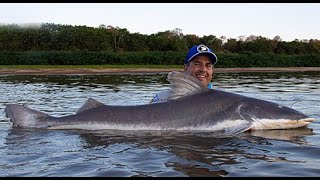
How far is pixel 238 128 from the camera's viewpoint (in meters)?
7.57

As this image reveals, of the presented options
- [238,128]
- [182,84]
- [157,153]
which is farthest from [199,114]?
[157,153]

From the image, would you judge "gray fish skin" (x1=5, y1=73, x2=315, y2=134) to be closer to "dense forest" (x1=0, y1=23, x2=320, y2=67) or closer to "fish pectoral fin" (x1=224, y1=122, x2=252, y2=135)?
"fish pectoral fin" (x1=224, y1=122, x2=252, y2=135)

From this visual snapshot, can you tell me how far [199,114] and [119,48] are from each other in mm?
72493

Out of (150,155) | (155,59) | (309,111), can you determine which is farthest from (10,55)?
(150,155)

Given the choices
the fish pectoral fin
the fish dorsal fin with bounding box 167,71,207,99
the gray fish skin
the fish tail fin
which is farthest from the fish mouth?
the fish tail fin

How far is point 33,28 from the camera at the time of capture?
74812 millimetres

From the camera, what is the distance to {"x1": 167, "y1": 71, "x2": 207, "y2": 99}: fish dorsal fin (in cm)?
775

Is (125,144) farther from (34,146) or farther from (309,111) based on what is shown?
(309,111)

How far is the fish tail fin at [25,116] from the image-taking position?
8352 millimetres

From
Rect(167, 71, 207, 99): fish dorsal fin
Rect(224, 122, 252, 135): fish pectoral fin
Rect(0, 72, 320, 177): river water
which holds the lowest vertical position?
Rect(0, 72, 320, 177): river water

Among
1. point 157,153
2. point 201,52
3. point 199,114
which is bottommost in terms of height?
point 157,153

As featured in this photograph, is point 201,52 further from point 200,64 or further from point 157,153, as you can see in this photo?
point 157,153

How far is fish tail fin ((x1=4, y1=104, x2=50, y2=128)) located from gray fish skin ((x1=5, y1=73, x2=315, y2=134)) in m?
0.83

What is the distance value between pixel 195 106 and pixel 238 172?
258 centimetres
